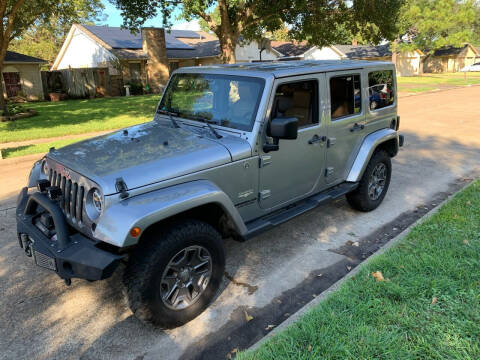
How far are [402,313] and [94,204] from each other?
2.46 metres

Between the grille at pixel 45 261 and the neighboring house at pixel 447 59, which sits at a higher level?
the neighboring house at pixel 447 59

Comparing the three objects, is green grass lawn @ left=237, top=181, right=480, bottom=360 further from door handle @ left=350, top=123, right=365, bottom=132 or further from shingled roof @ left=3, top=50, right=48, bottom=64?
shingled roof @ left=3, top=50, right=48, bottom=64

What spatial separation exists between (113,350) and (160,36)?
2733cm

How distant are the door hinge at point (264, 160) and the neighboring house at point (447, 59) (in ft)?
220

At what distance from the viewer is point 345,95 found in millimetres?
4590

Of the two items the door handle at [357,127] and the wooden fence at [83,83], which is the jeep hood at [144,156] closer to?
the door handle at [357,127]

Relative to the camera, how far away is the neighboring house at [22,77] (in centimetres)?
2597

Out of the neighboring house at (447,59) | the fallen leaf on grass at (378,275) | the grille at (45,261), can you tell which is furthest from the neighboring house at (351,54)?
the grille at (45,261)

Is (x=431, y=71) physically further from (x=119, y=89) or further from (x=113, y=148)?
(x=113, y=148)

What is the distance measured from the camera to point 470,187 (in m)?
5.71

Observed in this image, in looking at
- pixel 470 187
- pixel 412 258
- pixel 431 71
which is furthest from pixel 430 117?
pixel 431 71

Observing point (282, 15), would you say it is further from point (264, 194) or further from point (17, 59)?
point (17, 59)

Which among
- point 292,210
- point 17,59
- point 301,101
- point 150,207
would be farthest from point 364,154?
point 17,59

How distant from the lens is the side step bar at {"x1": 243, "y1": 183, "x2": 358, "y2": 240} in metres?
3.62
